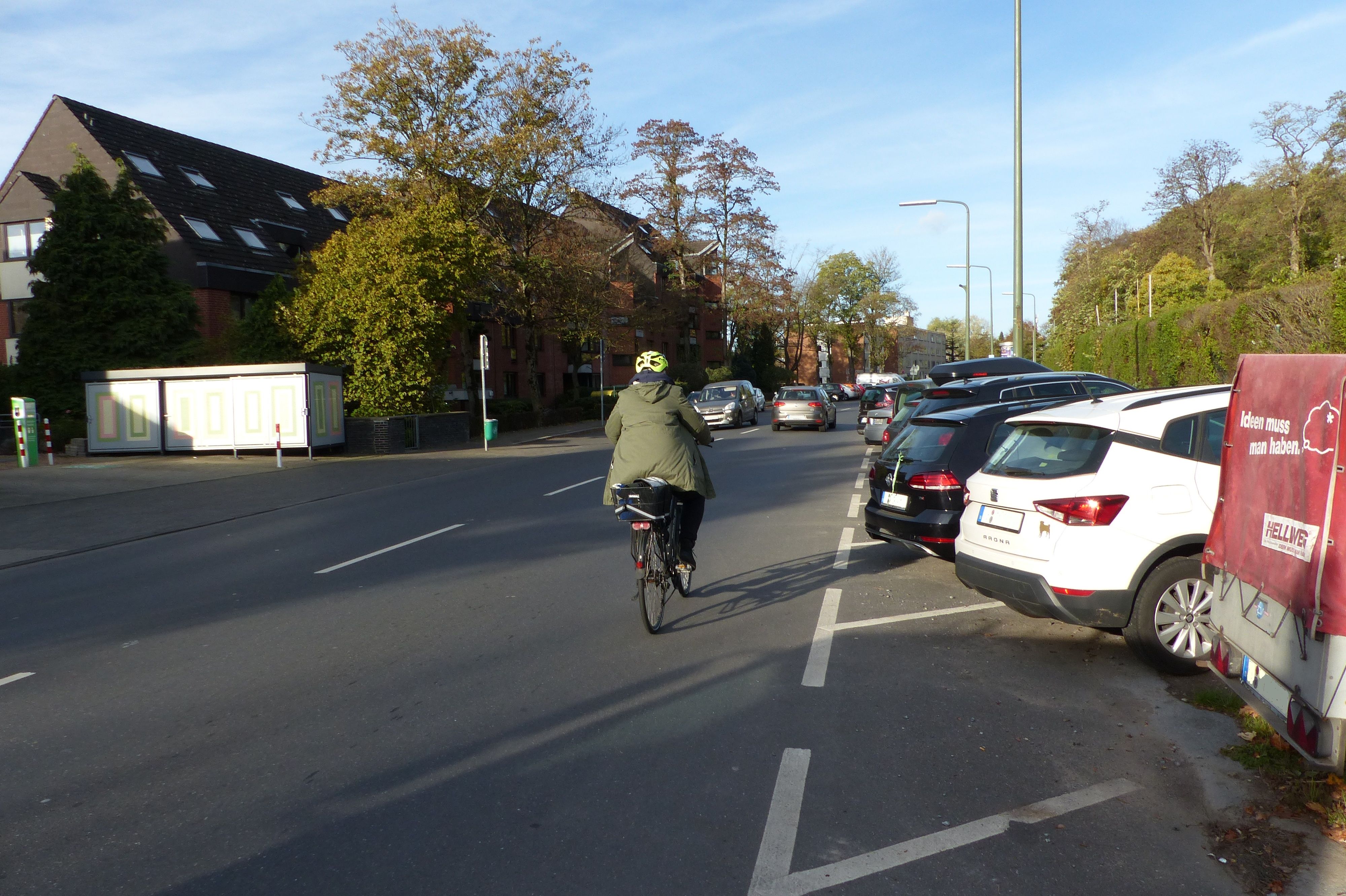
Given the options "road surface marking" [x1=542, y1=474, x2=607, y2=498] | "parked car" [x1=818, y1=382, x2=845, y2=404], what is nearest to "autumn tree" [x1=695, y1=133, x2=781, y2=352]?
"parked car" [x1=818, y1=382, x2=845, y2=404]

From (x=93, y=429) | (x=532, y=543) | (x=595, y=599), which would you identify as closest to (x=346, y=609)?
(x=595, y=599)

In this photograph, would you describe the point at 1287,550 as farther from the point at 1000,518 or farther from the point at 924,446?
the point at 924,446

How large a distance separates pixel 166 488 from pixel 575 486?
7898mm

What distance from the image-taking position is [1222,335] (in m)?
26.5

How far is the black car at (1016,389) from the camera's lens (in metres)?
12.0

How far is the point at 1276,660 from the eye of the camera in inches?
156

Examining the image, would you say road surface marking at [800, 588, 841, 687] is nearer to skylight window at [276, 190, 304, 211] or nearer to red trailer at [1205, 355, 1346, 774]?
red trailer at [1205, 355, 1346, 774]

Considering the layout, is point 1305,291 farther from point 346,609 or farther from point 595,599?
point 346,609

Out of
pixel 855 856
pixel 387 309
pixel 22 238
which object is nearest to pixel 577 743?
pixel 855 856

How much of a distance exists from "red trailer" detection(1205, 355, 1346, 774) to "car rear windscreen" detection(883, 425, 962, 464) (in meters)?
3.95

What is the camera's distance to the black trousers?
24.4 ft

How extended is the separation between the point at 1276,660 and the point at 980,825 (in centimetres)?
132

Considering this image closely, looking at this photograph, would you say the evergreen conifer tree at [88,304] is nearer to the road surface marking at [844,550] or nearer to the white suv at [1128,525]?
the road surface marking at [844,550]

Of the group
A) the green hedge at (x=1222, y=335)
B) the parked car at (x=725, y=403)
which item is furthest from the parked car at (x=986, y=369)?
the parked car at (x=725, y=403)
